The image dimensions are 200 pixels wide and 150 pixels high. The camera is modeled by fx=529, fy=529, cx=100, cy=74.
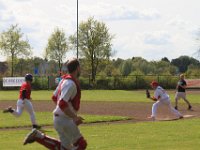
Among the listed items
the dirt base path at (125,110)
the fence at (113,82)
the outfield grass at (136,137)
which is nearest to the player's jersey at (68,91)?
the outfield grass at (136,137)

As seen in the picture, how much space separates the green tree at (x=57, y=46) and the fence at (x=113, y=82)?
1959 centimetres

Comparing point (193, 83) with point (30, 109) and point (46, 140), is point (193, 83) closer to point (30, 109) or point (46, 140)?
point (30, 109)

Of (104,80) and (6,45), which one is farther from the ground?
(6,45)

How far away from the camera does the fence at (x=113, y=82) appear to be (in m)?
66.3

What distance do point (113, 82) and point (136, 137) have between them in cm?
5368

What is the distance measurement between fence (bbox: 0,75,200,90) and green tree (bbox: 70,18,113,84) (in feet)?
26.4

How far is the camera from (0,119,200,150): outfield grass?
1308cm

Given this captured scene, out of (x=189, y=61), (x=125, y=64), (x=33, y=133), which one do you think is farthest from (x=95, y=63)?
(x=189, y=61)

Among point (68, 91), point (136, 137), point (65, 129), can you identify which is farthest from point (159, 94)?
point (68, 91)

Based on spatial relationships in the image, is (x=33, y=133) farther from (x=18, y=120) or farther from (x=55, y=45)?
(x=55, y=45)

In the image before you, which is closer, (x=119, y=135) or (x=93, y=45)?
(x=119, y=135)

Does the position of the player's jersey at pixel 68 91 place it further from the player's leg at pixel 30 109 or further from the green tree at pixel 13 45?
the green tree at pixel 13 45

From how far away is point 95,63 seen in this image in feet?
260

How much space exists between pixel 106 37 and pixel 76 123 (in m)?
70.4
